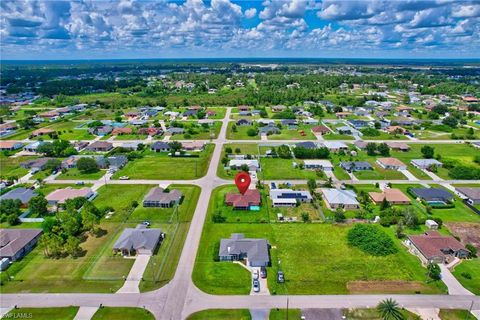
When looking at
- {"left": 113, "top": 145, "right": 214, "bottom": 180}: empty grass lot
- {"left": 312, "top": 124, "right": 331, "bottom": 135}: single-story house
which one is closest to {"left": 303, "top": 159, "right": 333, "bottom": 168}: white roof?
{"left": 113, "top": 145, "right": 214, "bottom": 180}: empty grass lot

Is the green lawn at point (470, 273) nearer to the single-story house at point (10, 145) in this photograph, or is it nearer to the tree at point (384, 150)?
the tree at point (384, 150)


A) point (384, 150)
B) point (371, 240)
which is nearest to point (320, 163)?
point (384, 150)

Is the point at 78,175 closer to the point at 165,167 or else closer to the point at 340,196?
the point at 165,167

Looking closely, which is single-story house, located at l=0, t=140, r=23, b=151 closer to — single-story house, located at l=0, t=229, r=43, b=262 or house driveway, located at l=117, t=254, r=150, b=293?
single-story house, located at l=0, t=229, r=43, b=262

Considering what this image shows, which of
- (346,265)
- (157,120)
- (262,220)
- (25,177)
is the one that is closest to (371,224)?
(346,265)

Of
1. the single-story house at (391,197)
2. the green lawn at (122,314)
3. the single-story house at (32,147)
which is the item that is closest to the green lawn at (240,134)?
the single-story house at (391,197)

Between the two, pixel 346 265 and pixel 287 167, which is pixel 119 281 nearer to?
pixel 346 265
